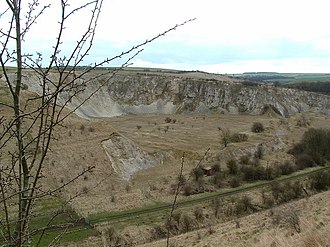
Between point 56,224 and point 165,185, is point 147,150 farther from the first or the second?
point 56,224

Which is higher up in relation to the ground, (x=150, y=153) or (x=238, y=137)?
(x=150, y=153)

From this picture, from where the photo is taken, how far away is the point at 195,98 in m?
86.5

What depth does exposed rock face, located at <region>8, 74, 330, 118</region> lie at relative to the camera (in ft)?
273

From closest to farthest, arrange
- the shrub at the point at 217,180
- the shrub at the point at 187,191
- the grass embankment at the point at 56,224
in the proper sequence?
the grass embankment at the point at 56,224 → the shrub at the point at 187,191 → the shrub at the point at 217,180

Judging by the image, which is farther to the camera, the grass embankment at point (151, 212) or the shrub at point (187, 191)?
the shrub at point (187, 191)

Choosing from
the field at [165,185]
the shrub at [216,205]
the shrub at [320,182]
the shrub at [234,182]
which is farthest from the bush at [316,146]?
the shrub at [216,205]

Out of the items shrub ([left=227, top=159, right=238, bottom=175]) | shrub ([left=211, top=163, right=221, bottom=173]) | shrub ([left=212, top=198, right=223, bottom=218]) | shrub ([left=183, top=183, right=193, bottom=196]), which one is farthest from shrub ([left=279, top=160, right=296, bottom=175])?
shrub ([left=212, top=198, right=223, bottom=218])

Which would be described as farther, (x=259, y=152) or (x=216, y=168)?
(x=259, y=152)

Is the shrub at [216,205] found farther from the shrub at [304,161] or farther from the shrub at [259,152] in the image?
the shrub at [259,152]

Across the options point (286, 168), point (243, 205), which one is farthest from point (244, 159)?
point (243, 205)

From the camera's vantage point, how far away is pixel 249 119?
74.4 m

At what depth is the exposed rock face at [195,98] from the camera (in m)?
83.2

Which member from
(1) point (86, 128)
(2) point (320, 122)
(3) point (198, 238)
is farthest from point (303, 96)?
(3) point (198, 238)

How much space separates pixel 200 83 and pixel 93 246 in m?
69.1
